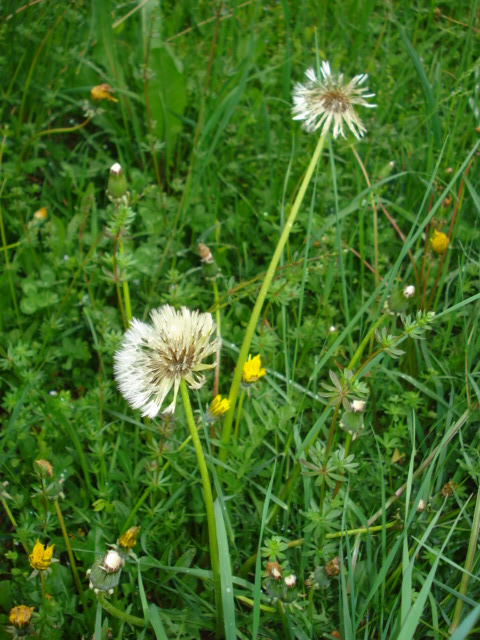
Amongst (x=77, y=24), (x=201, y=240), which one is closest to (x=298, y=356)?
(x=201, y=240)

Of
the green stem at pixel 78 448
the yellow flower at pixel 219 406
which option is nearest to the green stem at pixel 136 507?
the green stem at pixel 78 448

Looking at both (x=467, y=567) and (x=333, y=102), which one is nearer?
(x=467, y=567)

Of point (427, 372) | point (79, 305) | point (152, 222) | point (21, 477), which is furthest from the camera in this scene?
point (152, 222)

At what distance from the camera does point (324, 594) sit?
5.07 feet

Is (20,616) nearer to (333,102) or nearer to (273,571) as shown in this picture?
(273,571)

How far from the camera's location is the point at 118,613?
4.42 ft

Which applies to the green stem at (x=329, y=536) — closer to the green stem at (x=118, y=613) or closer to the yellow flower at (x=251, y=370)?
the green stem at (x=118, y=613)

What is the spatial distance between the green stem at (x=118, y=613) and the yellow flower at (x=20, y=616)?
0.58ft

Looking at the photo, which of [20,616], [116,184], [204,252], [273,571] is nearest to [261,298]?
[204,252]

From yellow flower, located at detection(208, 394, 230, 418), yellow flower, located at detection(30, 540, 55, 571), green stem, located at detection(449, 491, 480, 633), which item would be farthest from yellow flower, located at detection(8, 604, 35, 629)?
green stem, located at detection(449, 491, 480, 633)

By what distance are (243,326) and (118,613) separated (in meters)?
1.08

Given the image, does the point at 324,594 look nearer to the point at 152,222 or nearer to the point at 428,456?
the point at 428,456

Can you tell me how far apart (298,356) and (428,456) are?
0.61 m

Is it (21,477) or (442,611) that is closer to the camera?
(442,611)
